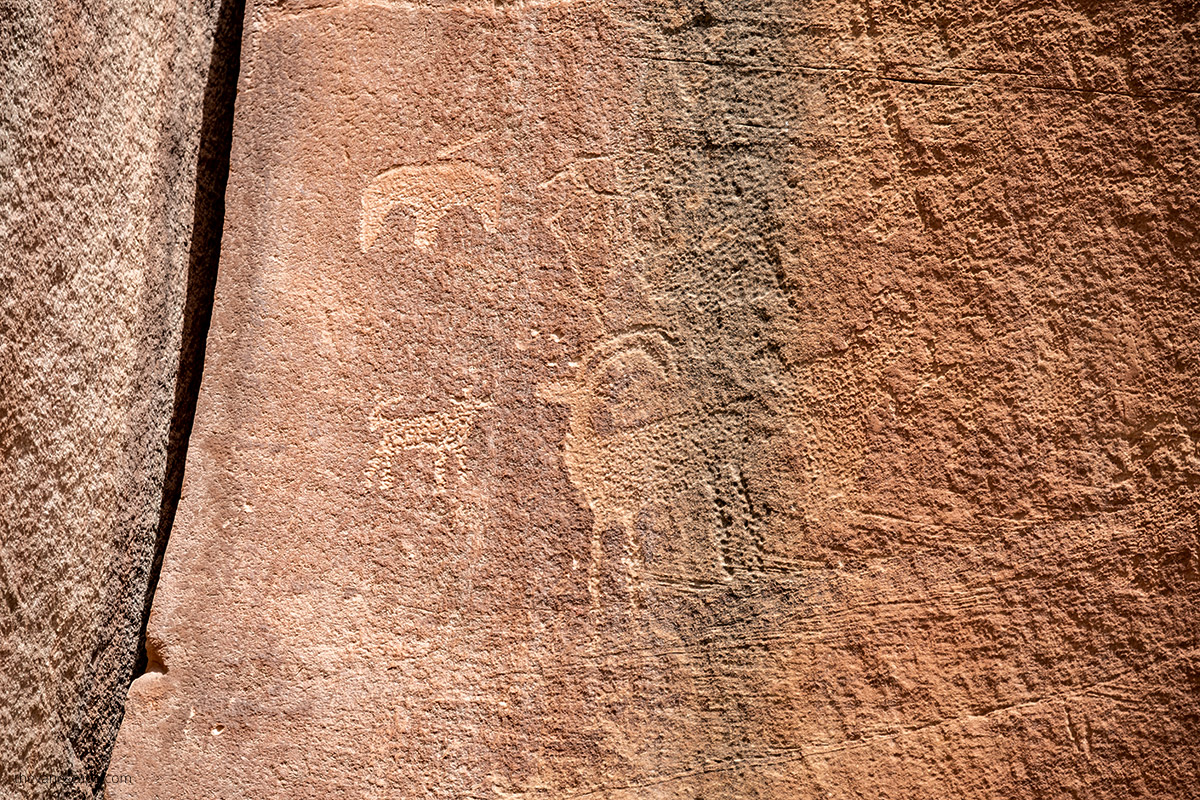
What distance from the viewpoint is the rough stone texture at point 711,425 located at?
1.26 meters

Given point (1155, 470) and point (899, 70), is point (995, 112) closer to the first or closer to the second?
point (899, 70)

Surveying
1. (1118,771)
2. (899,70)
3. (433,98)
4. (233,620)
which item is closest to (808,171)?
(899,70)

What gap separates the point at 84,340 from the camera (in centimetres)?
137

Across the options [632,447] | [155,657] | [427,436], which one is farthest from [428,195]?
[155,657]

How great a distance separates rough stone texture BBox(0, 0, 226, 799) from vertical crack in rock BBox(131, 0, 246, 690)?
0.01m

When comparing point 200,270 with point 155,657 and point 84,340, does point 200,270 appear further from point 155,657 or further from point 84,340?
point 155,657

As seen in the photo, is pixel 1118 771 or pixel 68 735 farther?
pixel 68 735

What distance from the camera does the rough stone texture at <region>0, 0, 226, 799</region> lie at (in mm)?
1262

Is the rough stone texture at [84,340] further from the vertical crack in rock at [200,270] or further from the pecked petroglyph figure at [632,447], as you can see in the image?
the pecked petroglyph figure at [632,447]

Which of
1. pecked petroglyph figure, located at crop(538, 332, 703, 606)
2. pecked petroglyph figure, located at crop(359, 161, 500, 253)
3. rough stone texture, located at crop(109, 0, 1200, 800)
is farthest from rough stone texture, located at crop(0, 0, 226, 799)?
pecked petroglyph figure, located at crop(538, 332, 703, 606)

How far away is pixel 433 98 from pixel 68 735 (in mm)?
1220

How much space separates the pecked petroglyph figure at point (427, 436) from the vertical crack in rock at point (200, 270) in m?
0.38

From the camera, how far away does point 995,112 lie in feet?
4.13

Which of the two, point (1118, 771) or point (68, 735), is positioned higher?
point (68, 735)
